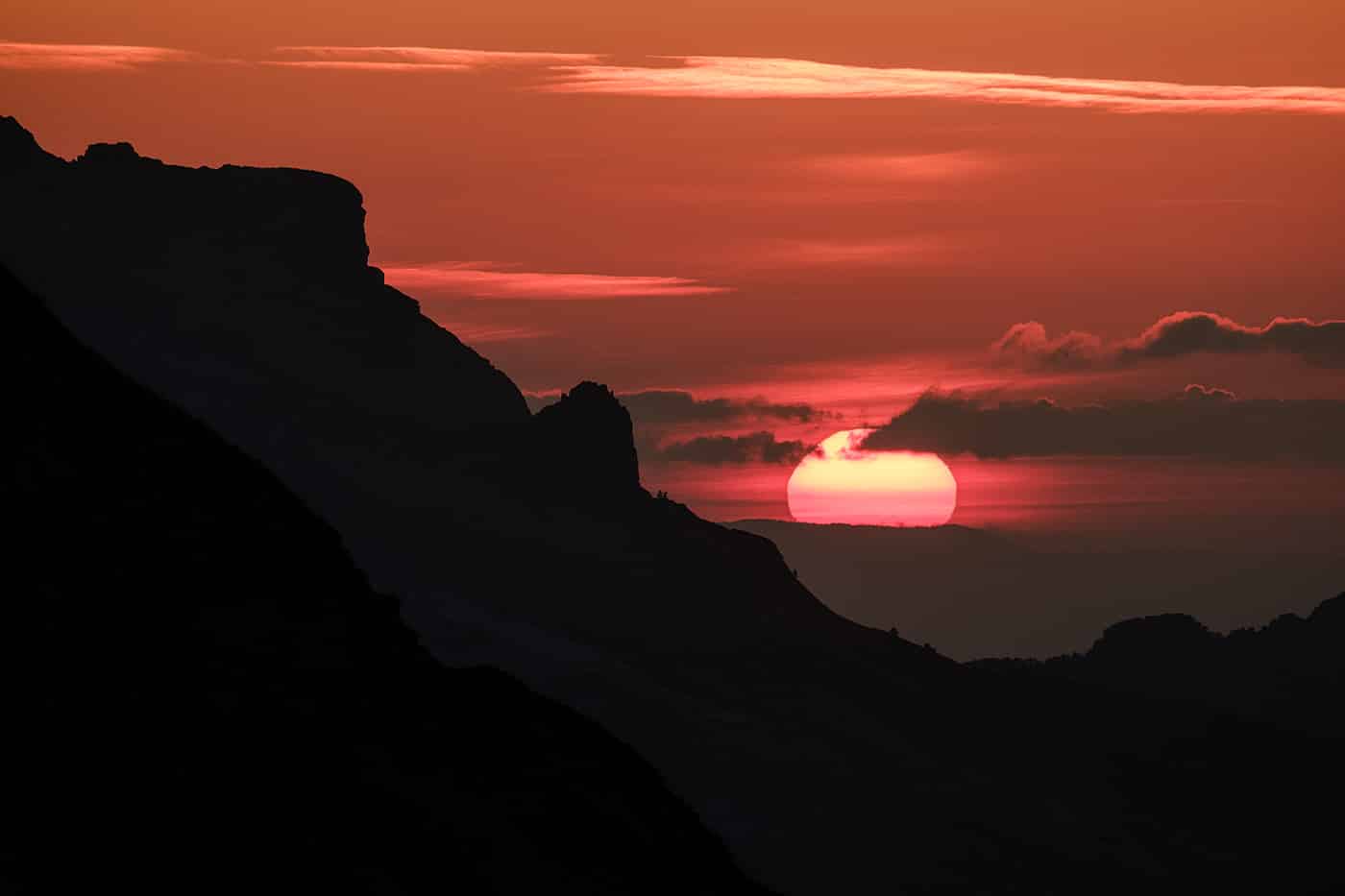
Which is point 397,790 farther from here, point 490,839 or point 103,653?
point 103,653

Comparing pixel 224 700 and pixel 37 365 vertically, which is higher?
pixel 37 365

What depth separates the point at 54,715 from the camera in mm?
36438

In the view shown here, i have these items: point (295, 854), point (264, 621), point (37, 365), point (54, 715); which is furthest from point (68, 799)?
point (37, 365)

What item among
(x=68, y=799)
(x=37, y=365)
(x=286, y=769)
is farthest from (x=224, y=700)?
(x=37, y=365)

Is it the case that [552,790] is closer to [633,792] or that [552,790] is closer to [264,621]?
[633,792]

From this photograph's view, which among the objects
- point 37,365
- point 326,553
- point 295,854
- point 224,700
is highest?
point 37,365

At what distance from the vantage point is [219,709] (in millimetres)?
38656

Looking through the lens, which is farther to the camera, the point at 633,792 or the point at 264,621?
the point at 633,792

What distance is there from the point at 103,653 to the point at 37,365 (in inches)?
280

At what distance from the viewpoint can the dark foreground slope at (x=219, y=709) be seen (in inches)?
1423

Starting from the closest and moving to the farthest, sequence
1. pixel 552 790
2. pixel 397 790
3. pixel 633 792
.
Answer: pixel 397 790, pixel 552 790, pixel 633 792

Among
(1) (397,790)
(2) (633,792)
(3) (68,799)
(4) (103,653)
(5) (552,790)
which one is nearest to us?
(3) (68,799)

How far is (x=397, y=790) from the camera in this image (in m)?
40.6

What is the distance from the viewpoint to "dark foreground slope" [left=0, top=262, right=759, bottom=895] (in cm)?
3616
